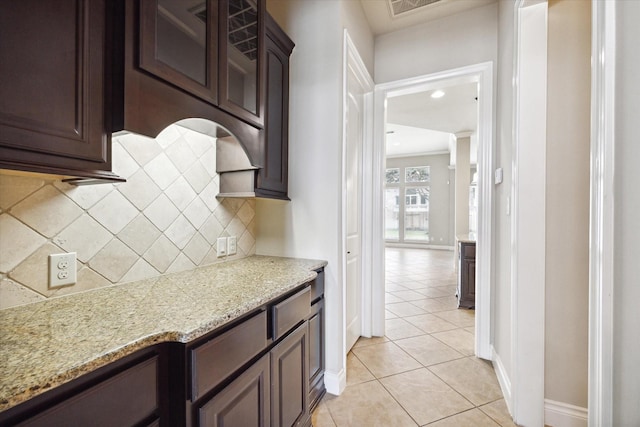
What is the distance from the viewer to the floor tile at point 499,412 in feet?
5.32

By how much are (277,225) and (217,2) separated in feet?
4.24

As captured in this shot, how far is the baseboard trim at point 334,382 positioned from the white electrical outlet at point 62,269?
1.53m

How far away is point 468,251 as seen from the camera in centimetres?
343

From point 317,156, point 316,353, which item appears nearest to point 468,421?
point 316,353

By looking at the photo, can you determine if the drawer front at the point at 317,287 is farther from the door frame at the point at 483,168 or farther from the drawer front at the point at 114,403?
the door frame at the point at 483,168

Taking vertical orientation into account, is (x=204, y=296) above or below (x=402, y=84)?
below

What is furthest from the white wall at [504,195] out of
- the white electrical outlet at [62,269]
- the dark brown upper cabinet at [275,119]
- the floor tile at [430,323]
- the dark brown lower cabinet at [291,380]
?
the white electrical outlet at [62,269]

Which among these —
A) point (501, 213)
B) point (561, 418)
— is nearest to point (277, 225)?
point (501, 213)

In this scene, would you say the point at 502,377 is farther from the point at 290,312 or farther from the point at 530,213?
the point at 290,312

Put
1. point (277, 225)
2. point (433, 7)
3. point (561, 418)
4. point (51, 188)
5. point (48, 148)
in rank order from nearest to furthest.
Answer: point (48, 148) → point (51, 188) → point (561, 418) → point (277, 225) → point (433, 7)

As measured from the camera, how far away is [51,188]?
1.02 meters

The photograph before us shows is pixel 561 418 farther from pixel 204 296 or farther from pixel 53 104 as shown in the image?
pixel 53 104

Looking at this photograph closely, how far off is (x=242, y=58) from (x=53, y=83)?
0.84 metres

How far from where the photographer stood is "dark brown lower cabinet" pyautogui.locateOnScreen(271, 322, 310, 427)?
118 centimetres
